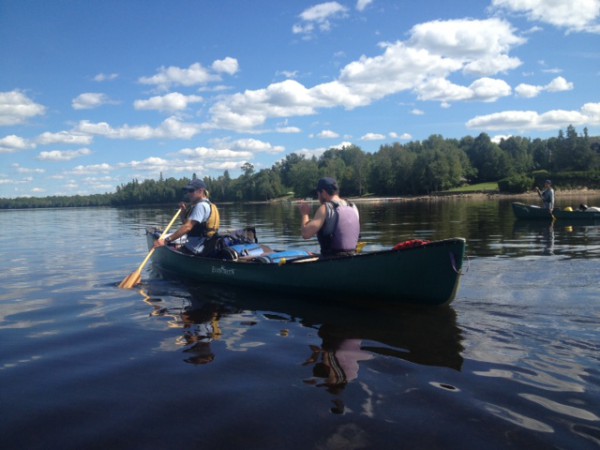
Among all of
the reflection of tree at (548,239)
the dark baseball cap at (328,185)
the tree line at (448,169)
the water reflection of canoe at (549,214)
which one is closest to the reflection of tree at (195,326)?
the dark baseball cap at (328,185)

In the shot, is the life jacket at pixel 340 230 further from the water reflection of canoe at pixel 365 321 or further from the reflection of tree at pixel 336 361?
the reflection of tree at pixel 336 361

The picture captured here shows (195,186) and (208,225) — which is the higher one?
(195,186)

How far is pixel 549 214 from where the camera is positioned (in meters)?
21.3

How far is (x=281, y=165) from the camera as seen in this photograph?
163000 mm

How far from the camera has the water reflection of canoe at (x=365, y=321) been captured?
17.0 feet

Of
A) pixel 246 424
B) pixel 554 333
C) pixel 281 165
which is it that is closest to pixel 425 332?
pixel 554 333

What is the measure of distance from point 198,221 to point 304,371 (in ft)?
19.9

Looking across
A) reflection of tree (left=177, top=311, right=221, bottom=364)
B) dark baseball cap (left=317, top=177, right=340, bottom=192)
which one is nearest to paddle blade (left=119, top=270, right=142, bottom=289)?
reflection of tree (left=177, top=311, right=221, bottom=364)

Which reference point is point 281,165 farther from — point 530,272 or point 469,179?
point 530,272

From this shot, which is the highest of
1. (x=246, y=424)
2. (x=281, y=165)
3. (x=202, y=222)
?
(x=281, y=165)

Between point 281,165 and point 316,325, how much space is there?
159 meters

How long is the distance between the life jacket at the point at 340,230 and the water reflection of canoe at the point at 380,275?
1.61 ft

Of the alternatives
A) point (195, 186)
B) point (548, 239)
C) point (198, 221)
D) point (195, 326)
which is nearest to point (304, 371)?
point (195, 326)

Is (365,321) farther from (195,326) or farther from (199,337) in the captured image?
(195,326)
